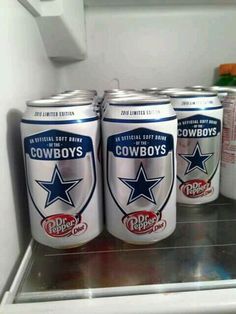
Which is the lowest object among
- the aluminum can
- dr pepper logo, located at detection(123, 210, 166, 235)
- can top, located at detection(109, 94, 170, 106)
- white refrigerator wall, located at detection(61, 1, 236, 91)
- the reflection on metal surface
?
the reflection on metal surface

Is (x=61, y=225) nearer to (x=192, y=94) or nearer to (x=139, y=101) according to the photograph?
(x=139, y=101)

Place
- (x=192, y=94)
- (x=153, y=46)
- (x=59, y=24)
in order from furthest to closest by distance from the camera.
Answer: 1. (x=153, y=46)
2. (x=59, y=24)
3. (x=192, y=94)

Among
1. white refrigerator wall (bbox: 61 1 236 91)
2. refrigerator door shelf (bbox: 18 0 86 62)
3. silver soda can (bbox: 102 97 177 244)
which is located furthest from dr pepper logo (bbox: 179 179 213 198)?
white refrigerator wall (bbox: 61 1 236 91)

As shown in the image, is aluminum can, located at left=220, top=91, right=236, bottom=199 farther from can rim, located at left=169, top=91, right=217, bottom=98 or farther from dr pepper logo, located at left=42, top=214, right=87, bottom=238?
dr pepper logo, located at left=42, top=214, right=87, bottom=238

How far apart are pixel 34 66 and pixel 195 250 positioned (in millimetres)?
522

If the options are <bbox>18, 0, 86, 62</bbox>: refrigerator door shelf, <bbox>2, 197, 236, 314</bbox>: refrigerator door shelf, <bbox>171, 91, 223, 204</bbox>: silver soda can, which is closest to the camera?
<bbox>2, 197, 236, 314</bbox>: refrigerator door shelf

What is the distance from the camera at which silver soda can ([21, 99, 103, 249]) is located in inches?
16.9

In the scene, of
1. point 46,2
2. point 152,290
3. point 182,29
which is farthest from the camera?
point 182,29

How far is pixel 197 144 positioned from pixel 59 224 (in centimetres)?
29

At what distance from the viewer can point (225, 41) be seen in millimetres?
1137

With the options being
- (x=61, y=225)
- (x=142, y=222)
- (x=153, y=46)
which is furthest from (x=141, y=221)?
(x=153, y=46)

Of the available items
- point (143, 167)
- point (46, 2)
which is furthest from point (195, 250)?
point (46, 2)

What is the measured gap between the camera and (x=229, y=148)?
2.00ft

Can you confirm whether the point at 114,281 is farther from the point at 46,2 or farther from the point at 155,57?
the point at 155,57
